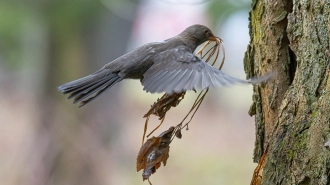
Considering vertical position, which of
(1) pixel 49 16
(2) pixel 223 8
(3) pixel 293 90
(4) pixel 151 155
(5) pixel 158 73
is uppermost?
(3) pixel 293 90

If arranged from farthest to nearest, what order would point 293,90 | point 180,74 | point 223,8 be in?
point 223,8, point 180,74, point 293,90

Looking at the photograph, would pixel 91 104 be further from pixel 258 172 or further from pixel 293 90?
pixel 293 90

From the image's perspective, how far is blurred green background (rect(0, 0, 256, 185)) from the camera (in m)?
5.32

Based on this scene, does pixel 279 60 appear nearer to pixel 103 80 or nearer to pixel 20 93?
pixel 103 80

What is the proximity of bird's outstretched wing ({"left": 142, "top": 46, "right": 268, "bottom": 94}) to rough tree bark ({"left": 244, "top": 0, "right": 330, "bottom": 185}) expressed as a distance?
253mm

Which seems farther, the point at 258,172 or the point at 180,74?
the point at 180,74

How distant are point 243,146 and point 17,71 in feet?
11.9

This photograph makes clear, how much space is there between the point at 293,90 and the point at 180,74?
550mm

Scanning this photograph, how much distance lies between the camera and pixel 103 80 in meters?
2.64

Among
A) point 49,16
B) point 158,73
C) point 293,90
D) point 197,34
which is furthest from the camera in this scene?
point 49,16

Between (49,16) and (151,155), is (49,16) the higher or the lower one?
the lower one

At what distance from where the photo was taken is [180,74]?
2.39m

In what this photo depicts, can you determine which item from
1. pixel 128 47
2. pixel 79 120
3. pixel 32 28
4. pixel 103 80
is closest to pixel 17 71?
pixel 32 28

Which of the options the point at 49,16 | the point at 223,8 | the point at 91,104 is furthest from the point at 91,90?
the point at 49,16
